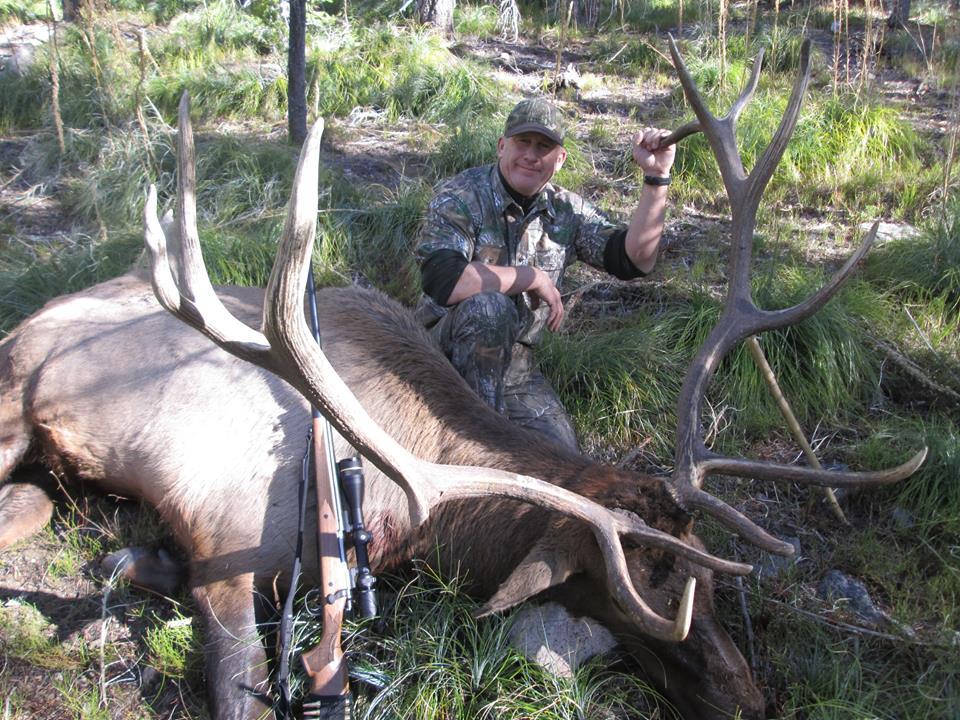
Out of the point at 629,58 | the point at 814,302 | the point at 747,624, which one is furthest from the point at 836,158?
the point at 747,624

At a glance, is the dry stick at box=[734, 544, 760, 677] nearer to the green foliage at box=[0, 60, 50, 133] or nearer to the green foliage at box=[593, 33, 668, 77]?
the green foliage at box=[593, 33, 668, 77]

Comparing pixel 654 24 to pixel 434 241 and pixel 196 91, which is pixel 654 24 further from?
pixel 434 241

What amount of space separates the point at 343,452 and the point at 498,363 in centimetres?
92

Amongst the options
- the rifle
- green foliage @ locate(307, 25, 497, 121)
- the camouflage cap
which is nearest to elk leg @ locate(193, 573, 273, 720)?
the rifle

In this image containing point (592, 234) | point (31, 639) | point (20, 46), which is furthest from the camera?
point (20, 46)

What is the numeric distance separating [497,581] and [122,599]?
1.56 m

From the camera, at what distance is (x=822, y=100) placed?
6523 mm

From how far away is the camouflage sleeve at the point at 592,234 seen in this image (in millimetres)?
4316

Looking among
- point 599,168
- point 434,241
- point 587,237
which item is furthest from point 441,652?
point 599,168

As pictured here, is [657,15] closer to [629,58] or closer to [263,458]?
[629,58]

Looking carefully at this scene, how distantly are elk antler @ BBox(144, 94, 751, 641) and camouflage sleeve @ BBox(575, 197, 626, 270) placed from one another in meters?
1.89

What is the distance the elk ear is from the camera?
276 cm

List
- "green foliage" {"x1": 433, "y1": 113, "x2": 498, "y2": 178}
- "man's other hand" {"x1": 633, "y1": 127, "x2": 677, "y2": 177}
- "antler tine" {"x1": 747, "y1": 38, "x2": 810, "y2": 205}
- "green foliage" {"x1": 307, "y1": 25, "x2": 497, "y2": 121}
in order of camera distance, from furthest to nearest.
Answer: "green foliage" {"x1": 307, "y1": 25, "x2": 497, "y2": 121}
"green foliage" {"x1": 433, "y1": 113, "x2": 498, "y2": 178}
"man's other hand" {"x1": 633, "y1": 127, "x2": 677, "y2": 177}
"antler tine" {"x1": 747, "y1": 38, "x2": 810, "y2": 205}

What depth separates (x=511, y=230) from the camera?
166 inches
